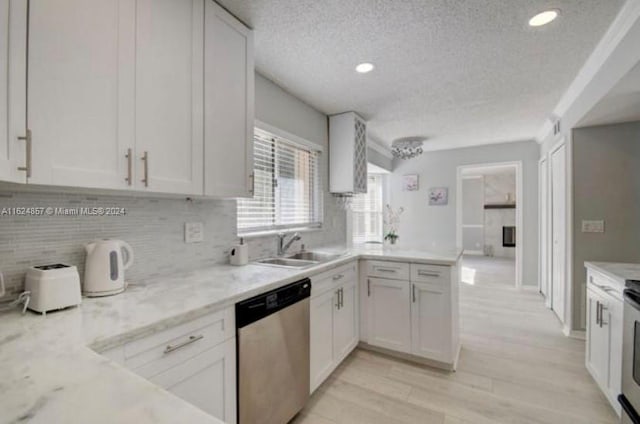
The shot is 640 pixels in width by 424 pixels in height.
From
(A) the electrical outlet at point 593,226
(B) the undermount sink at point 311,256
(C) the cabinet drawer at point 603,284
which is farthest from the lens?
(A) the electrical outlet at point 593,226

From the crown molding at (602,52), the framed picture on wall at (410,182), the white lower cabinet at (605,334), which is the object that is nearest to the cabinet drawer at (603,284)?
the white lower cabinet at (605,334)

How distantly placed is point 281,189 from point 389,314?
1.50m

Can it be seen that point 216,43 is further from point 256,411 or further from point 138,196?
point 256,411

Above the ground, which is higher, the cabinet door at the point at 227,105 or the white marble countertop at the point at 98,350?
the cabinet door at the point at 227,105

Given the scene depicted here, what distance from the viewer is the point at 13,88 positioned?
89 centimetres

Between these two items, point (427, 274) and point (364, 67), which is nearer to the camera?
point (364, 67)

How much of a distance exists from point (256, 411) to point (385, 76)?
2503 mm

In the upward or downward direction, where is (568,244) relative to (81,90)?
downward

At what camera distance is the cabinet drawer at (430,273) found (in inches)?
90.0

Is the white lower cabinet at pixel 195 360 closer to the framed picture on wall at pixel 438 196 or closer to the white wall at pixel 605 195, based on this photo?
the white wall at pixel 605 195

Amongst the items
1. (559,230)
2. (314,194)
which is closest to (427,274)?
(314,194)

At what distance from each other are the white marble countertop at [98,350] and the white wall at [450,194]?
3792 millimetres

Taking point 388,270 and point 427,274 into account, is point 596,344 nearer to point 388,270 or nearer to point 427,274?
point 427,274

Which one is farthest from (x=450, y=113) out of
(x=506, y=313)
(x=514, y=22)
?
(x=506, y=313)
